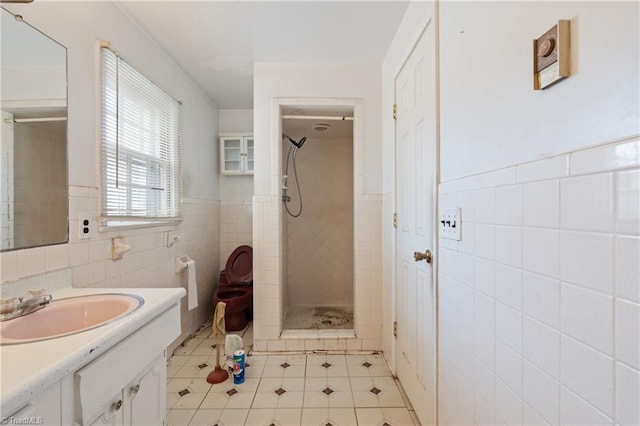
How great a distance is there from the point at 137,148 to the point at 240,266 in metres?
Result: 1.68

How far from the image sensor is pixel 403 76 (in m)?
1.86

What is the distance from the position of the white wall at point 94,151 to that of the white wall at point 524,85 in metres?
1.83

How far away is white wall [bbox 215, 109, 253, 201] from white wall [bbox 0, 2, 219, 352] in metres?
0.69

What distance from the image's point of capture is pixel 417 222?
1.61 m

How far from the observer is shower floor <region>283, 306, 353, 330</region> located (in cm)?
286

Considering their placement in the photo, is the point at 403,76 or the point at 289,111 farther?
the point at 289,111

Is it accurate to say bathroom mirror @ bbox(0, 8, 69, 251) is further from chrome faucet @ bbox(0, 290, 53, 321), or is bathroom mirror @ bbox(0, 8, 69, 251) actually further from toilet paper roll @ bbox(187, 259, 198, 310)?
toilet paper roll @ bbox(187, 259, 198, 310)

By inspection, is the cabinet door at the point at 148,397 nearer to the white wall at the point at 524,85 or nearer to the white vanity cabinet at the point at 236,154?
the white wall at the point at 524,85

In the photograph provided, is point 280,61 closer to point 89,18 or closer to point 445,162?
point 89,18

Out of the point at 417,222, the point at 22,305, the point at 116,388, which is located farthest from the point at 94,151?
the point at 417,222

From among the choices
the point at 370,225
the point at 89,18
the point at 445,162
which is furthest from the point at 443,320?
the point at 89,18

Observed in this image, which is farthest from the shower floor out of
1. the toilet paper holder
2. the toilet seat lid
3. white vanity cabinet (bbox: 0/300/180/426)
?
white vanity cabinet (bbox: 0/300/180/426)

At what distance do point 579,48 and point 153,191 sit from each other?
242 centimetres

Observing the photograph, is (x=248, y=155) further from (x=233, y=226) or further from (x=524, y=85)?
(x=524, y=85)
